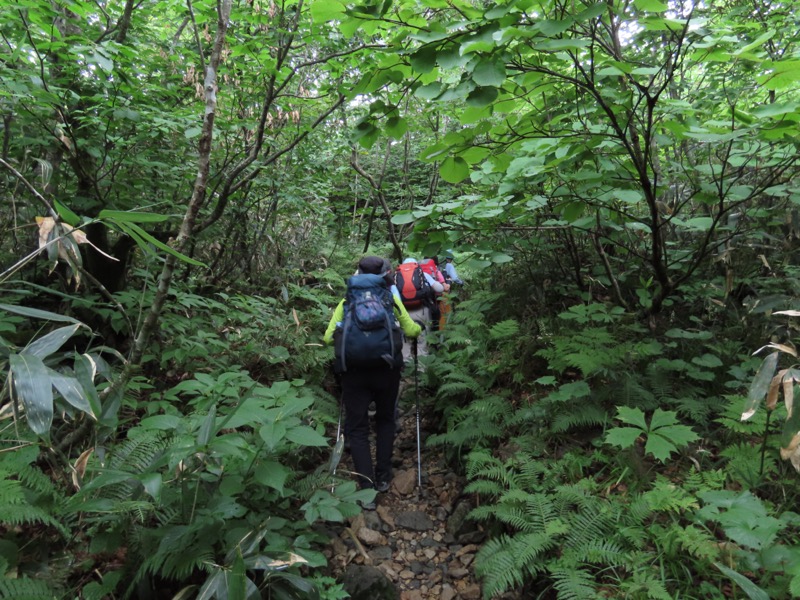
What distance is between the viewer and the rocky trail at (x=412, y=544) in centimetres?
328

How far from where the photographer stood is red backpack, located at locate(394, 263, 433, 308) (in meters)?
7.29

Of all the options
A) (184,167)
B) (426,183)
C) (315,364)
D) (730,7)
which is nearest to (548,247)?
(315,364)

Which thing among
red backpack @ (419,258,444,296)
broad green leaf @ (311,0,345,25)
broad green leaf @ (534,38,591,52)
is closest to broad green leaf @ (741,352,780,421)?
broad green leaf @ (534,38,591,52)

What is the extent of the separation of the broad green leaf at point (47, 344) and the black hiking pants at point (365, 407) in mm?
3018

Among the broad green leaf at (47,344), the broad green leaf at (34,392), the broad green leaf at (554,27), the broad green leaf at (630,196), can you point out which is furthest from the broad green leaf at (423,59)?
the broad green leaf at (34,392)

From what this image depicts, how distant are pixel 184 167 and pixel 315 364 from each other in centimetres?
319

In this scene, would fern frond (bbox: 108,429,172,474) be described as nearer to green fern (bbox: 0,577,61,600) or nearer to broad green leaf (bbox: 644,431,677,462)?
green fern (bbox: 0,577,61,600)

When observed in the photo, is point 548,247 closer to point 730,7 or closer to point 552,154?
point 552,154

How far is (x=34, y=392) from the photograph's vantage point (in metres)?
1.36

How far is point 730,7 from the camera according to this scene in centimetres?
601

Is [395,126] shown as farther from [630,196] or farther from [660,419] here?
[660,419]

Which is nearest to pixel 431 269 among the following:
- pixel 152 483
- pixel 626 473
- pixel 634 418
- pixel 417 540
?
pixel 417 540

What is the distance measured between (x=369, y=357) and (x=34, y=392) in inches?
122

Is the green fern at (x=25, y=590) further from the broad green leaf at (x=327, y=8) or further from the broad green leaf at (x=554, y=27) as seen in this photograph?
the broad green leaf at (x=554, y=27)
